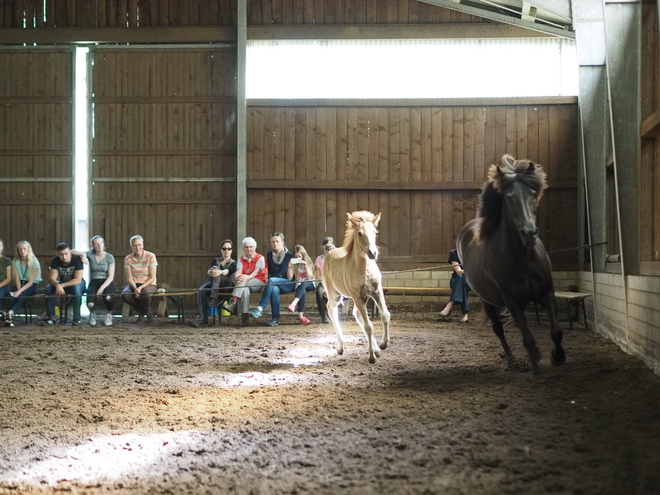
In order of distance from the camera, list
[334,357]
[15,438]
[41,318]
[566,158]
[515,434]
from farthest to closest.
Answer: [566,158] → [41,318] → [334,357] → [15,438] → [515,434]

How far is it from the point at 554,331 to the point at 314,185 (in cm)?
794

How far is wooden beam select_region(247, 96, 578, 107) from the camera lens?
1222 cm

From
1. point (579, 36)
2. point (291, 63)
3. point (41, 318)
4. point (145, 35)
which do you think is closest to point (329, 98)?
point (291, 63)

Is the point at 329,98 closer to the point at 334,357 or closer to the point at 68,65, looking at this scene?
the point at 68,65

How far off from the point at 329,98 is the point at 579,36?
16.7 feet

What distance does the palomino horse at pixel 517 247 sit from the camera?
506cm

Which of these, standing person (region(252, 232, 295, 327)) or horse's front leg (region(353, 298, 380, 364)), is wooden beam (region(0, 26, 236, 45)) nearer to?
standing person (region(252, 232, 295, 327))

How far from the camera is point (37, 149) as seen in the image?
42.7ft

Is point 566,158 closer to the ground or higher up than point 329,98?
closer to the ground

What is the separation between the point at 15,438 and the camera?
3.67 metres

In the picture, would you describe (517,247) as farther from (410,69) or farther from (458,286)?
(410,69)

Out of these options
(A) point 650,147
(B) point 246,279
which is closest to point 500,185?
(A) point 650,147

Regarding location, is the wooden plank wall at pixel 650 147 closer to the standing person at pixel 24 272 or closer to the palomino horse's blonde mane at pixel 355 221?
the palomino horse's blonde mane at pixel 355 221

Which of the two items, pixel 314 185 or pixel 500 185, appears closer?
pixel 500 185
